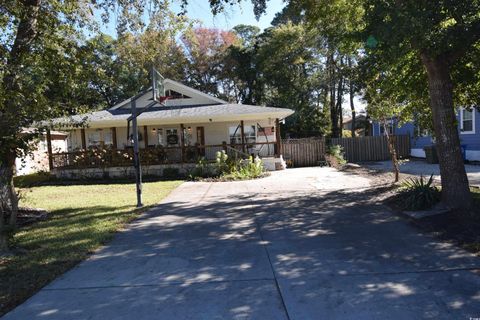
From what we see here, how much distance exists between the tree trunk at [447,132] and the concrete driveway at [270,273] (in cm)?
135

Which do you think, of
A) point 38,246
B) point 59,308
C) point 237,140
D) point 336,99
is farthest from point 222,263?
point 336,99

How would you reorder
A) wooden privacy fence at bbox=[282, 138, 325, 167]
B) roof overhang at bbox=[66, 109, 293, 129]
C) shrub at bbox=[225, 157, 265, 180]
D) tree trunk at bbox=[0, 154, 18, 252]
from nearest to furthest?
tree trunk at bbox=[0, 154, 18, 252] → shrub at bbox=[225, 157, 265, 180] → roof overhang at bbox=[66, 109, 293, 129] → wooden privacy fence at bbox=[282, 138, 325, 167]

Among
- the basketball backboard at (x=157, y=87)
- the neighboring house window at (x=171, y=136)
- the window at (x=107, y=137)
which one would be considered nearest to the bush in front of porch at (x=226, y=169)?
the neighboring house window at (x=171, y=136)

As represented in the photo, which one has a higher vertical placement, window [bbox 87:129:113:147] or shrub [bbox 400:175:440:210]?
window [bbox 87:129:113:147]

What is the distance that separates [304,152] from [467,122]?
27.0 ft

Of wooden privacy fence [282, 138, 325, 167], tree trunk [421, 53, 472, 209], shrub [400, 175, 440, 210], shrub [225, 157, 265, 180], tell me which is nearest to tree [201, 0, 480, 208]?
tree trunk [421, 53, 472, 209]

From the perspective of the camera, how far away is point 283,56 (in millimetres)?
33250

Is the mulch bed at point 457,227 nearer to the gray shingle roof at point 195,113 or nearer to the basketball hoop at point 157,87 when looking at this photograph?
the basketball hoop at point 157,87

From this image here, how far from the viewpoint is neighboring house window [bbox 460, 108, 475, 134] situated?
1944cm

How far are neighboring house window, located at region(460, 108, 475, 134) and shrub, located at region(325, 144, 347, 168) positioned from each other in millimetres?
6079

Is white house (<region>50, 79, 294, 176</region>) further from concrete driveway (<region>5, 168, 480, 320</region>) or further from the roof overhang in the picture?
concrete driveway (<region>5, 168, 480, 320</region>)

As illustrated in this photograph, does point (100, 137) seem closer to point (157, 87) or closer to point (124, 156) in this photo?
point (124, 156)

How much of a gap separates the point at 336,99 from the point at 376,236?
31.9 m

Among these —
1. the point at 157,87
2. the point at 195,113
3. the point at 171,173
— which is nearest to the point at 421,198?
the point at 157,87
